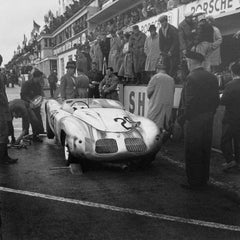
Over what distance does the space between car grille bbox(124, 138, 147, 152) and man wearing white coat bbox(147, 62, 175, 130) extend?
1654mm

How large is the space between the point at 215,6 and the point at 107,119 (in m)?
5.88

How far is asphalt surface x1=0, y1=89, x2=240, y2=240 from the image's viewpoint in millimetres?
3783

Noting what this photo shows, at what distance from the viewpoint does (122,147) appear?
598 cm

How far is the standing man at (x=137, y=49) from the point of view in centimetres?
1134

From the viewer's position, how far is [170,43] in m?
9.69

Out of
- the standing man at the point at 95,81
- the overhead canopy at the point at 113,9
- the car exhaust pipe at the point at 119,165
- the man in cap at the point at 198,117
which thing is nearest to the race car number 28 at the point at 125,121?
the car exhaust pipe at the point at 119,165

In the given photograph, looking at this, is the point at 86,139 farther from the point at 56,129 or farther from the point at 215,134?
the point at 215,134

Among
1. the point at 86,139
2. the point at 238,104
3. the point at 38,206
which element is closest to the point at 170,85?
the point at 238,104

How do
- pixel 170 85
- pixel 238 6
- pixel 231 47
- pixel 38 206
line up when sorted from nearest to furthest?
pixel 38 206
pixel 170 85
pixel 238 6
pixel 231 47

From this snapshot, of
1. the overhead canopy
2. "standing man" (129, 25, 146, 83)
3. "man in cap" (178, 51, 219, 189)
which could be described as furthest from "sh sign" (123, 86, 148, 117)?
the overhead canopy

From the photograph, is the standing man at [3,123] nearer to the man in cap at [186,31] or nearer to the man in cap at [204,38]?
the man in cap at [204,38]

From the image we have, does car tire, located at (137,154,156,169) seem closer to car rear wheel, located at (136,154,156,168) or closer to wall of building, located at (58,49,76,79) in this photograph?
car rear wheel, located at (136,154,156,168)

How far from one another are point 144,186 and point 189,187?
0.60 m

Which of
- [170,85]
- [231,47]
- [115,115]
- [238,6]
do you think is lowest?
[115,115]
